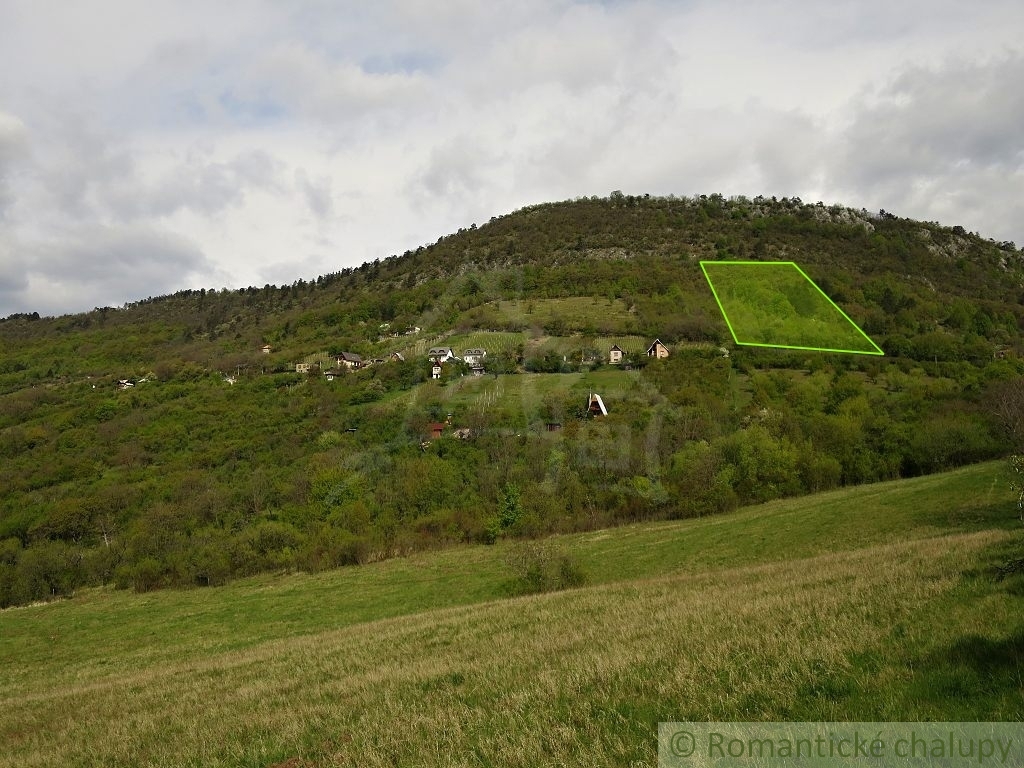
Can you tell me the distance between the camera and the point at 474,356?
124875 millimetres

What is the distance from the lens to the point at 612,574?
129 ft

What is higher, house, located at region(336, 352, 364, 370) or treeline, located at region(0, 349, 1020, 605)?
house, located at region(336, 352, 364, 370)

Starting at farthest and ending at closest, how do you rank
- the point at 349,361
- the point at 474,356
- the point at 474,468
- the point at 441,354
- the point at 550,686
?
the point at 349,361 < the point at 441,354 < the point at 474,356 < the point at 474,468 < the point at 550,686

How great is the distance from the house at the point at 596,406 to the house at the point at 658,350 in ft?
72.1

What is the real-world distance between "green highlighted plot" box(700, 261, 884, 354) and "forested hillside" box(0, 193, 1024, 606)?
52.0 ft

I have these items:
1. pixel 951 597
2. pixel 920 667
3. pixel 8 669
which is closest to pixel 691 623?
pixel 951 597

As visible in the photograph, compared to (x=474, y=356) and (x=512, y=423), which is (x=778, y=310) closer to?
(x=512, y=423)

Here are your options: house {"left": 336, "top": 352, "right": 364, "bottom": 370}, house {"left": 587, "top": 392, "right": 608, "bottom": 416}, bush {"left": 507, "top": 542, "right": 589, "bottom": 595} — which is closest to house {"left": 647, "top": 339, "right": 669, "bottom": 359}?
house {"left": 587, "top": 392, "right": 608, "bottom": 416}

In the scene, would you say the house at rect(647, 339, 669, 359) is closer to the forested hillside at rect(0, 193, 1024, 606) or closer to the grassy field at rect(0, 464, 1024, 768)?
the forested hillside at rect(0, 193, 1024, 606)

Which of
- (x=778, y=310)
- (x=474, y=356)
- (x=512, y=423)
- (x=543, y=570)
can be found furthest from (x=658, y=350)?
(x=778, y=310)

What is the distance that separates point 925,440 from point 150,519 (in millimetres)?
98736

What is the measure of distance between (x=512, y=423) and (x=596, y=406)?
1308 centimetres

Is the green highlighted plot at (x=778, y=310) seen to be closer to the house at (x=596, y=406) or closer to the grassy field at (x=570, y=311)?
the house at (x=596, y=406)

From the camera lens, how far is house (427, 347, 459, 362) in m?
126
